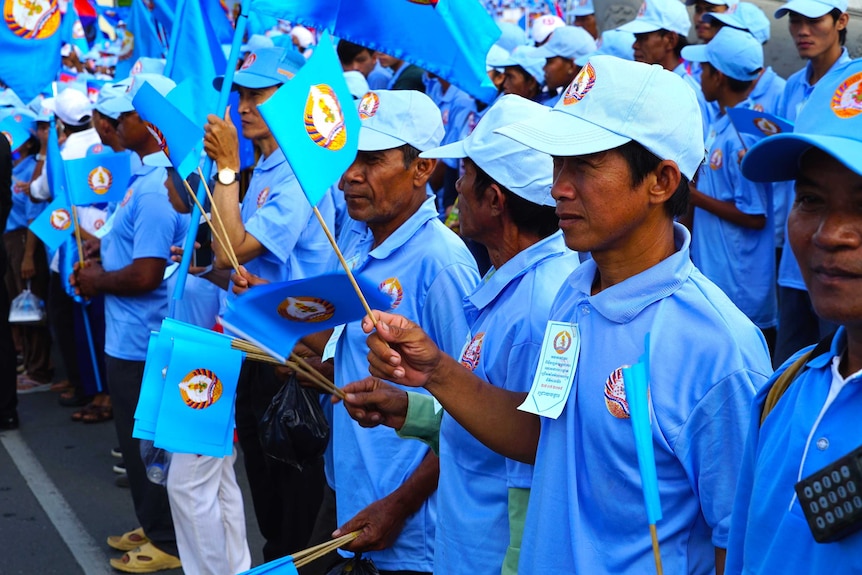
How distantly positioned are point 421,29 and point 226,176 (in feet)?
3.10

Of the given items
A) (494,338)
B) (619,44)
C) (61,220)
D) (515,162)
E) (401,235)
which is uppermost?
(515,162)

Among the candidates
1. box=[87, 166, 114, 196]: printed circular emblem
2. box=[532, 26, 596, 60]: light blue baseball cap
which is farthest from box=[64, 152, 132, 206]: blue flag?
box=[532, 26, 596, 60]: light blue baseball cap

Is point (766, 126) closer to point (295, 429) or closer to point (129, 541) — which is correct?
point (295, 429)

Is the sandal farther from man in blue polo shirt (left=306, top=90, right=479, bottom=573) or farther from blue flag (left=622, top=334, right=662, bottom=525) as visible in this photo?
blue flag (left=622, top=334, right=662, bottom=525)

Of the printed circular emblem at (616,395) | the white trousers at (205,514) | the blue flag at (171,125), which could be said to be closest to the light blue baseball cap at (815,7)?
the blue flag at (171,125)

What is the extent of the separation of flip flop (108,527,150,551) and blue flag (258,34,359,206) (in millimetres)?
3395

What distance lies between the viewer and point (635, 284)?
2.04 metres

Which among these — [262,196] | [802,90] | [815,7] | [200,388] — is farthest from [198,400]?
[815,7]

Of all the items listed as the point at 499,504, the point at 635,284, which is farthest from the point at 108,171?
the point at 635,284

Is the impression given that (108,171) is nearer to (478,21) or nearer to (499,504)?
(478,21)

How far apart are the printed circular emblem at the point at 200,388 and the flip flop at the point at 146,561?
210 centimetres

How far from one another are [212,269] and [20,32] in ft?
11.7

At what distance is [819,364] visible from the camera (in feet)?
5.04

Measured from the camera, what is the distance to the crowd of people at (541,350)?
150 cm
